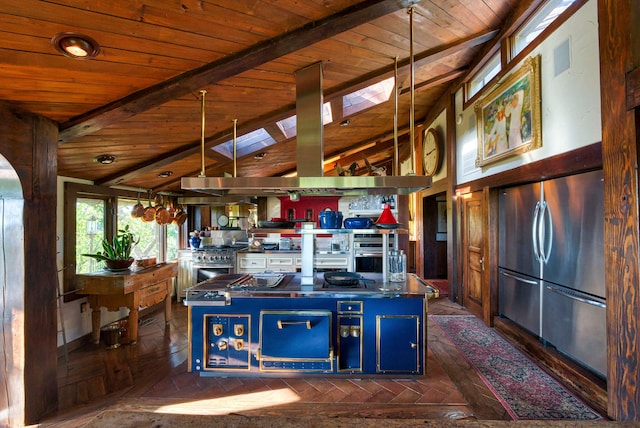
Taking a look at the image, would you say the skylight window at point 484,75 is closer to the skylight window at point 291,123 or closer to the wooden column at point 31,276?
the skylight window at point 291,123

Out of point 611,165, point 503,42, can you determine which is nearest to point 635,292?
point 611,165

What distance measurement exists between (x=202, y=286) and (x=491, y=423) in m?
2.47

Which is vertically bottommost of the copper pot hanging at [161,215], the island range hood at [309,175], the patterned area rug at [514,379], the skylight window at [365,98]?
the patterned area rug at [514,379]

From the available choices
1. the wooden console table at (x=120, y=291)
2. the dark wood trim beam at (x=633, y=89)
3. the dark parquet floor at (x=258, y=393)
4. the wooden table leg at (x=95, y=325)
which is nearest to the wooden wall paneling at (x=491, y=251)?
the dark parquet floor at (x=258, y=393)

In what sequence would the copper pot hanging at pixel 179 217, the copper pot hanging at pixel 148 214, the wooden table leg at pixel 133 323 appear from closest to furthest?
1. the wooden table leg at pixel 133 323
2. the copper pot hanging at pixel 148 214
3. the copper pot hanging at pixel 179 217

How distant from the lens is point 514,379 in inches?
101

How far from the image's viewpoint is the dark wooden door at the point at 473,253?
153 inches

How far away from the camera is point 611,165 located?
1902mm

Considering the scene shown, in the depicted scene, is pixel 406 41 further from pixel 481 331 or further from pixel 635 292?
pixel 481 331

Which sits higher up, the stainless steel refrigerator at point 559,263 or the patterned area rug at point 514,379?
the stainless steel refrigerator at point 559,263

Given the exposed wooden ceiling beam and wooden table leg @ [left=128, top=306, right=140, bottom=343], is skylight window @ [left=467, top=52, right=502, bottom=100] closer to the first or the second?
the exposed wooden ceiling beam

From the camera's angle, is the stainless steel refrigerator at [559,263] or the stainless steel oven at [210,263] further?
the stainless steel oven at [210,263]

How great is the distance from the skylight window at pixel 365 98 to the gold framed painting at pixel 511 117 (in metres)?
1.18

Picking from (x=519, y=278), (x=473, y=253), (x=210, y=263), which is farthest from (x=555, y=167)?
(x=210, y=263)
